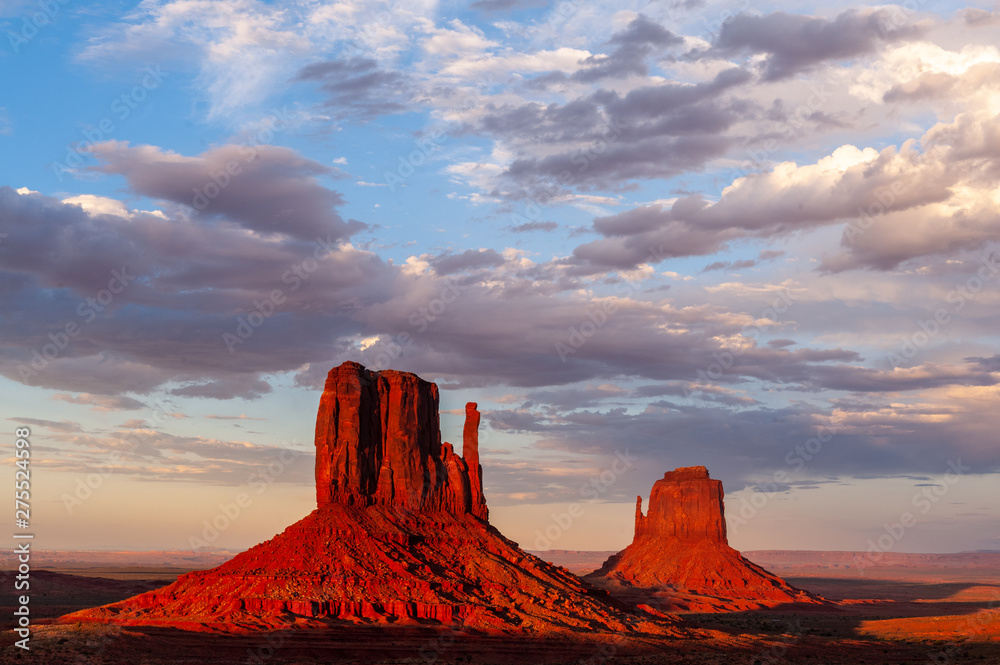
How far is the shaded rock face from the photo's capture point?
330ft

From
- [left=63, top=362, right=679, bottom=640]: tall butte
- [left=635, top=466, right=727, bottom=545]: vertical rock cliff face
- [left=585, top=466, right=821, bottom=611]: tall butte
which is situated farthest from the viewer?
[left=635, top=466, right=727, bottom=545]: vertical rock cliff face

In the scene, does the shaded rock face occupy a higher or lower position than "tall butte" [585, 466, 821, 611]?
higher

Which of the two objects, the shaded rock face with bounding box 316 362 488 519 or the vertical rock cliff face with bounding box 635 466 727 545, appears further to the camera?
the vertical rock cliff face with bounding box 635 466 727 545

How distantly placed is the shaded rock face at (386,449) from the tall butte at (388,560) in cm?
12

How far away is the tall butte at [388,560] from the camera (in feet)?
279

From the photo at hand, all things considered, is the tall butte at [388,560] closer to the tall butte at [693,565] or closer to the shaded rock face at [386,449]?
the shaded rock face at [386,449]

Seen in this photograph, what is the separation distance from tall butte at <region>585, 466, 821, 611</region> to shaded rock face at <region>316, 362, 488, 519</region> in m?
62.1

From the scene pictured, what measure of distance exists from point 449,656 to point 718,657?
21.1m

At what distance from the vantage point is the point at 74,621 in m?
84.0

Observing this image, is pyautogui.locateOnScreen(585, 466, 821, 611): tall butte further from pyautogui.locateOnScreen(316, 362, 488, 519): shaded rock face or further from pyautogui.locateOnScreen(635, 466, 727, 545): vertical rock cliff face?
pyautogui.locateOnScreen(316, 362, 488, 519): shaded rock face

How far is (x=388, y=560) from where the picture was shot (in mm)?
90688

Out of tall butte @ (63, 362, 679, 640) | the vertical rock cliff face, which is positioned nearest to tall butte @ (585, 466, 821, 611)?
the vertical rock cliff face

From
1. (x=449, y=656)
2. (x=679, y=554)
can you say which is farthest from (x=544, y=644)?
(x=679, y=554)

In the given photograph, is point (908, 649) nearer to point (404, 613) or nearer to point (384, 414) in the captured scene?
point (404, 613)
